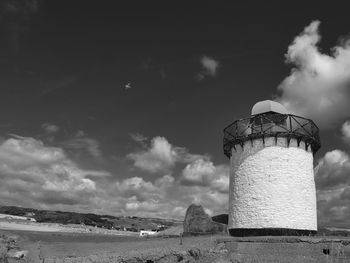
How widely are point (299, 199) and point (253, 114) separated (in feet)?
20.5

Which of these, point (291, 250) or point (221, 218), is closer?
point (291, 250)

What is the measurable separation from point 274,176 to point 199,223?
8230mm

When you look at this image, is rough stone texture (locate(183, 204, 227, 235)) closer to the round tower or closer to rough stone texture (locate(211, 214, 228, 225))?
the round tower

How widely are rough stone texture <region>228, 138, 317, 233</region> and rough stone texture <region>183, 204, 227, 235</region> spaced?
13.7 feet

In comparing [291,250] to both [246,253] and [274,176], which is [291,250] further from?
[274,176]

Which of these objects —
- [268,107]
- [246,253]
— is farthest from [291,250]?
[268,107]

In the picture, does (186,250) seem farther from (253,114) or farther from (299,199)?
(253,114)

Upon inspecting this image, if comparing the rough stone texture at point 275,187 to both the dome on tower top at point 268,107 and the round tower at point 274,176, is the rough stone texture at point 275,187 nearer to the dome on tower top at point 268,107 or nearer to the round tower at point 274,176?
the round tower at point 274,176

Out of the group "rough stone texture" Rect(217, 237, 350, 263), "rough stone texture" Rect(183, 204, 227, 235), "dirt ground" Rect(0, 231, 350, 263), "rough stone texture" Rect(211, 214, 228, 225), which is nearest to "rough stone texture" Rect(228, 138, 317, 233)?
"rough stone texture" Rect(183, 204, 227, 235)

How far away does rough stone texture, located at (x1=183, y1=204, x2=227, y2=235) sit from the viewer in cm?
2755

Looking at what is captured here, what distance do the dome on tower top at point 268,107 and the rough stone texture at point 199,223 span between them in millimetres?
8837

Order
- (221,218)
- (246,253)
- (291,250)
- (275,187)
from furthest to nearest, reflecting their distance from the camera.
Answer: (221,218), (275,187), (246,253), (291,250)

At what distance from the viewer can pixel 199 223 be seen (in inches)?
1106

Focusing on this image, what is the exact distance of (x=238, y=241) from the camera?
17.3m
